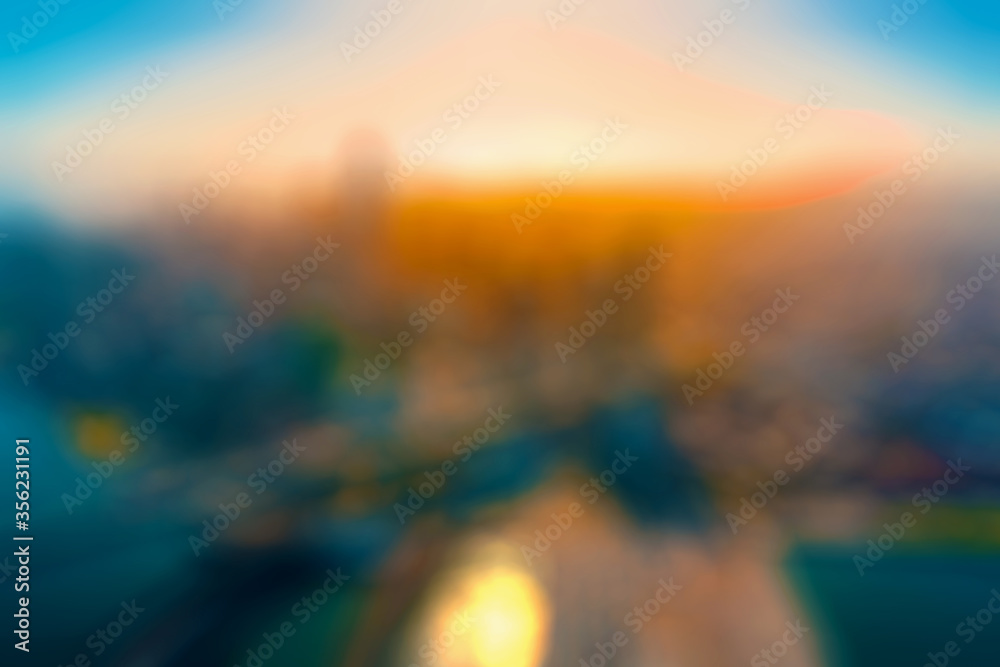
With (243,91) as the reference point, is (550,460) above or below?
below

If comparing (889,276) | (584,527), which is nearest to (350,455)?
(584,527)

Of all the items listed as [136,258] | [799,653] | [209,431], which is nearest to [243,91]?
[136,258]

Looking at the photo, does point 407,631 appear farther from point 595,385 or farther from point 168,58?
point 168,58

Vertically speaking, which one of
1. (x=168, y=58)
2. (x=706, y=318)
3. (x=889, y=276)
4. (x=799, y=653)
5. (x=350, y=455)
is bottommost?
(x=350, y=455)

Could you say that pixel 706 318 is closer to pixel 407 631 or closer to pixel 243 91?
pixel 407 631

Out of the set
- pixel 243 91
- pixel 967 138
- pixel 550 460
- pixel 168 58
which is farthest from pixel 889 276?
pixel 168 58

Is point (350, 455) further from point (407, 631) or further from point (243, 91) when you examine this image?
point (243, 91)

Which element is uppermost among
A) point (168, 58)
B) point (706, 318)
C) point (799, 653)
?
point (706, 318)

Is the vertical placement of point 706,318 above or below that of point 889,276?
below
